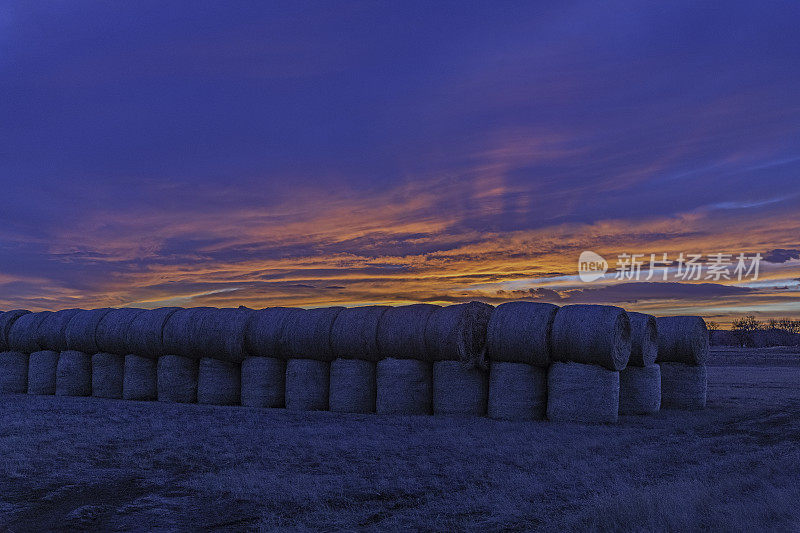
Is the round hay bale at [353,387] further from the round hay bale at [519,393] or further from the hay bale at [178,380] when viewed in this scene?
the hay bale at [178,380]

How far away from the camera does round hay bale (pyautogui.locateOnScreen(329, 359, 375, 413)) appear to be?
45.6 ft

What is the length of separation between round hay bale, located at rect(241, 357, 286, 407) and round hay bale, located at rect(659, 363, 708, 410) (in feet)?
28.4

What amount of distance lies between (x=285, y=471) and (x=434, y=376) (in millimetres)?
5929

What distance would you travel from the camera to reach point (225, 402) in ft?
50.9

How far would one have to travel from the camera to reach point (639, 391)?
13406 millimetres

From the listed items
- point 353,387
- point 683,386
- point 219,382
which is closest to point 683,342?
point 683,386

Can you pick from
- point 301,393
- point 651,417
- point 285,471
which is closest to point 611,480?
point 285,471

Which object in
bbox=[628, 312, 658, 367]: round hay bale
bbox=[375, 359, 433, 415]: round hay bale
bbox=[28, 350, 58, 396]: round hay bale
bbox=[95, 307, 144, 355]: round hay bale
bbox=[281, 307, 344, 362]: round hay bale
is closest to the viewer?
bbox=[628, 312, 658, 367]: round hay bale

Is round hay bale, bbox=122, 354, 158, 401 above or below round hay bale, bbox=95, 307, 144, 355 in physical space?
below

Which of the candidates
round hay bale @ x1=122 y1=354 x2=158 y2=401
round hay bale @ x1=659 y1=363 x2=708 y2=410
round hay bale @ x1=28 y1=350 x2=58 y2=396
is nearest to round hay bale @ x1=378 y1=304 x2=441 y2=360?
round hay bale @ x1=659 y1=363 x2=708 y2=410

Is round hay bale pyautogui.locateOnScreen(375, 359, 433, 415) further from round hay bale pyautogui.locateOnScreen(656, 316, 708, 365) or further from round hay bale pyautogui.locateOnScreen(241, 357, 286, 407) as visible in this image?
round hay bale pyautogui.locateOnScreen(656, 316, 708, 365)

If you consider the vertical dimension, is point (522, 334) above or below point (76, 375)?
above

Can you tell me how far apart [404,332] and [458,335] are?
1.24 metres

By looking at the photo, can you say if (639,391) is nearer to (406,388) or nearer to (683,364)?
(683,364)
